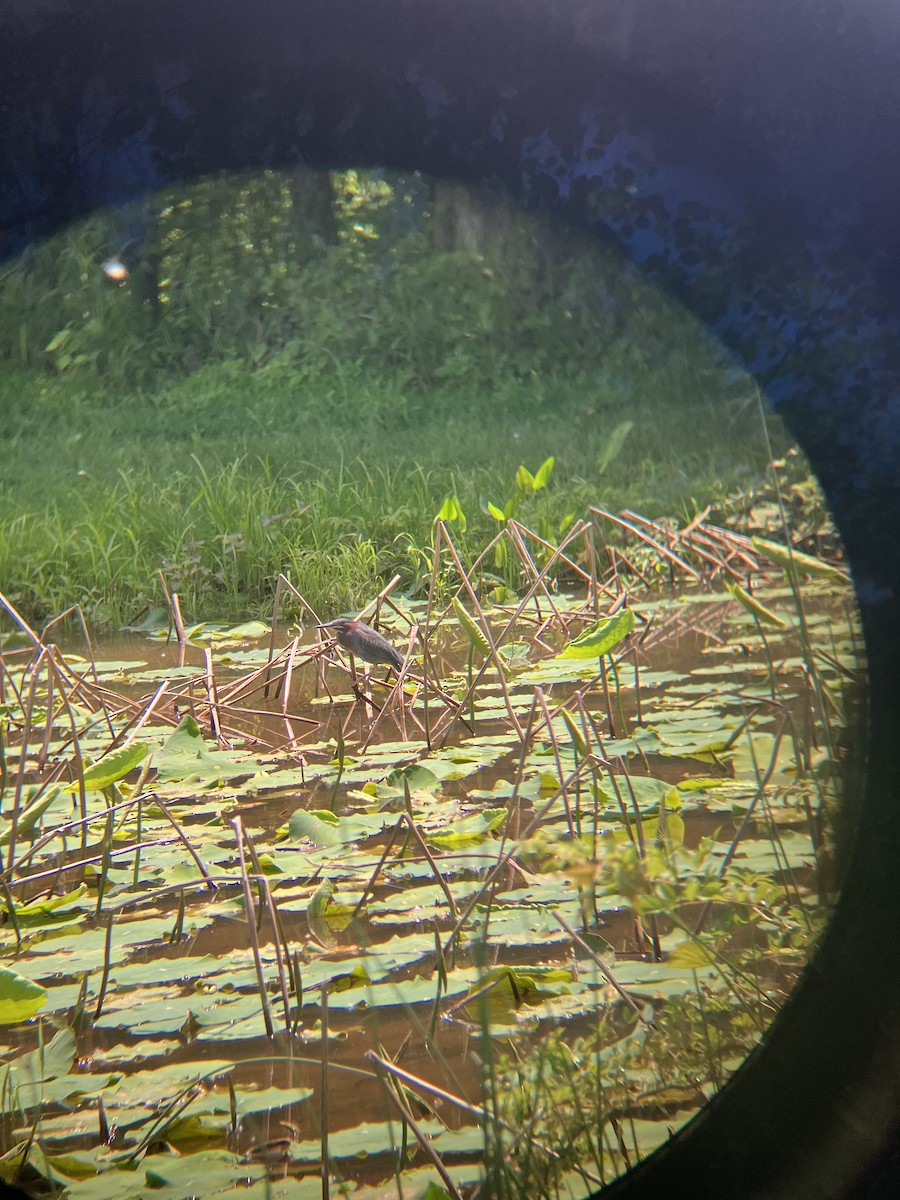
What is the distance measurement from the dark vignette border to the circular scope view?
0.17 feet

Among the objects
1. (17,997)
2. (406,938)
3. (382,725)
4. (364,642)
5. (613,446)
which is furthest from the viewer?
(613,446)

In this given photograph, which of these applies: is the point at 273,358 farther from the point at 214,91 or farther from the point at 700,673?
the point at 214,91

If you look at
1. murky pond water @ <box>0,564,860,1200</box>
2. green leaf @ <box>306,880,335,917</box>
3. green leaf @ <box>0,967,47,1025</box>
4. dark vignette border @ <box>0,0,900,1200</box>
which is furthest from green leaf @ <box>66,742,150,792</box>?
dark vignette border @ <box>0,0,900,1200</box>

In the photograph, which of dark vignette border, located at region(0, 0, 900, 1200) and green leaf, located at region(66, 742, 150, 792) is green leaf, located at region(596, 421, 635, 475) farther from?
dark vignette border, located at region(0, 0, 900, 1200)

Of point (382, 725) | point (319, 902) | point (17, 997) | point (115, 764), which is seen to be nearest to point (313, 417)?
point (382, 725)

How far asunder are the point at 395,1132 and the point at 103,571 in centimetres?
254

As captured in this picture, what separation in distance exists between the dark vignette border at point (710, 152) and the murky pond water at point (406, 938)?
0.08 meters

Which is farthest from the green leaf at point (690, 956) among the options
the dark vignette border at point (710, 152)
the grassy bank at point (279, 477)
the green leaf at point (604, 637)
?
the grassy bank at point (279, 477)

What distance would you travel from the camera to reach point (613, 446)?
385cm

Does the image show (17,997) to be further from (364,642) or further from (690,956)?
(364,642)

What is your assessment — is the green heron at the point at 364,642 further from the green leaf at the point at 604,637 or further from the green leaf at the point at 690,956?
the green leaf at the point at 690,956

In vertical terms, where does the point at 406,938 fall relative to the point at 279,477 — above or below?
below

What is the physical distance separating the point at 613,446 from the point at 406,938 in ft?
9.74

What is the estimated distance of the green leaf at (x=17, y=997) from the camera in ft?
2.93
